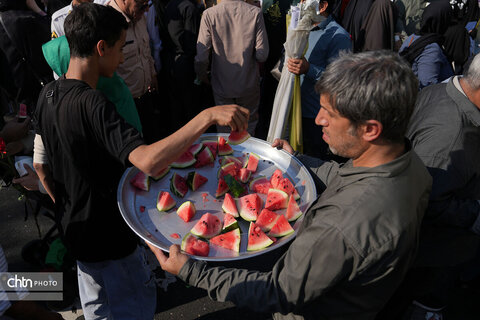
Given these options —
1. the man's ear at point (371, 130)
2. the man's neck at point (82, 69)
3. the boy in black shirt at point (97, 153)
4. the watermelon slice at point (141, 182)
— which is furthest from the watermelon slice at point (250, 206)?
the man's neck at point (82, 69)

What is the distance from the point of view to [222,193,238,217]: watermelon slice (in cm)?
257

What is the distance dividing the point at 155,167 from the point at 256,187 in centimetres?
102

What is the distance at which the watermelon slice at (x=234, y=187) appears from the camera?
8.99 ft

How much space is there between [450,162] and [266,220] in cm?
132

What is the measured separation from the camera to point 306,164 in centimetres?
310

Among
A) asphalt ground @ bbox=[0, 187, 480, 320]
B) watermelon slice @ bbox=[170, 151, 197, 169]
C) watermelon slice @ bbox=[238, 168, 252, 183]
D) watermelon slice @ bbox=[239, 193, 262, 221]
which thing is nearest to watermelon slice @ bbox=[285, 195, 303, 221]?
watermelon slice @ bbox=[239, 193, 262, 221]

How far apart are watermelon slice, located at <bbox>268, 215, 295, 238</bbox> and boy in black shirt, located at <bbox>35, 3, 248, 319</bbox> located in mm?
737

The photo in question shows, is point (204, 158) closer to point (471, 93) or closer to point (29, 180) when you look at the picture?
point (29, 180)

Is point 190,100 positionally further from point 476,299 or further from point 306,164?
point 476,299

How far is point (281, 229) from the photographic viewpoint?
2.45 m

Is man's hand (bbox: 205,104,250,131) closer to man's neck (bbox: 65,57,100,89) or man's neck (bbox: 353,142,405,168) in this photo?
man's neck (bbox: 353,142,405,168)

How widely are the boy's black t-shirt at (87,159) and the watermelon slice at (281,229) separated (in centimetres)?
110

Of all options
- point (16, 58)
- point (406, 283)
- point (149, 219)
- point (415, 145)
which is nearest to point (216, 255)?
point (149, 219)

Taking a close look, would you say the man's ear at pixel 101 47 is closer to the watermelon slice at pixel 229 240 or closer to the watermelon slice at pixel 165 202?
the watermelon slice at pixel 165 202
